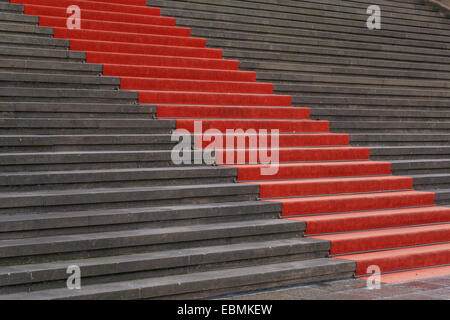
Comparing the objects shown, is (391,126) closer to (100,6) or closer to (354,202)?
(354,202)

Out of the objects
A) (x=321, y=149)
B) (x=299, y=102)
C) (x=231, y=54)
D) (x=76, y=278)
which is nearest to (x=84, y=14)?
(x=231, y=54)

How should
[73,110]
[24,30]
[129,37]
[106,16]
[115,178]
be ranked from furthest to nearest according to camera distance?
[106,16] → [129,37] → [24,30] → [73,110] → [115,178]

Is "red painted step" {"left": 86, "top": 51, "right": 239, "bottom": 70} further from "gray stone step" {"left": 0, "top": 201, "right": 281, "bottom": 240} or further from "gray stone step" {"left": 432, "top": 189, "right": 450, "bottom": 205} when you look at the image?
"gray stone step" {"left": 432, "top": 189, "right": 450, "bottom": 205}

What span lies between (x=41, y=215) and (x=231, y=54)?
174 inches

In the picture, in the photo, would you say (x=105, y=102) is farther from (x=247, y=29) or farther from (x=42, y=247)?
→ (x=247, y=29)

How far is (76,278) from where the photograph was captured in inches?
176

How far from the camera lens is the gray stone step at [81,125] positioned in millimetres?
5848

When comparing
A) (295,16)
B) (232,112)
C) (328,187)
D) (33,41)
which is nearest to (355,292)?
(328,187)

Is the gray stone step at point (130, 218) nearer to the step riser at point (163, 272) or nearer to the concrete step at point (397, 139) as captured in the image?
the step riser at point (163, 272)

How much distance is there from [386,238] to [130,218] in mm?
2463

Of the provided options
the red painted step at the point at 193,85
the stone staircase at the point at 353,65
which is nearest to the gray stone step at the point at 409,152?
the stone staircase at the point at 353,65

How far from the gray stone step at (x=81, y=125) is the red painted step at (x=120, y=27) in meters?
2.11

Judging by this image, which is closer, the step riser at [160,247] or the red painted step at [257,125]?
the step riser at [160,247]

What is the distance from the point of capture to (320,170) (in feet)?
22.3
